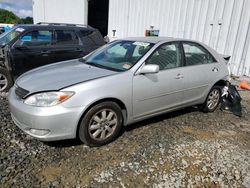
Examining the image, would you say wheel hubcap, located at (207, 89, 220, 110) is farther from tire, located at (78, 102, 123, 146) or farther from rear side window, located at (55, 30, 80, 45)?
rear side window, located at (55, 30, 80, 45)

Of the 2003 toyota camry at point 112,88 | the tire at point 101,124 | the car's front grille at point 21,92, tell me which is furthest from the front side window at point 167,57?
the car's front grille at point 21,92

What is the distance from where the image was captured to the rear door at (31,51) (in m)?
5.58

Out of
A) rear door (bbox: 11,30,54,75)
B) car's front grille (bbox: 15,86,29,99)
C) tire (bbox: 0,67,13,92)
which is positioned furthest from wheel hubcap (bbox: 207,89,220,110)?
tire (bbox: 0,67,13,92)

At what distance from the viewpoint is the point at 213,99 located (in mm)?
4824

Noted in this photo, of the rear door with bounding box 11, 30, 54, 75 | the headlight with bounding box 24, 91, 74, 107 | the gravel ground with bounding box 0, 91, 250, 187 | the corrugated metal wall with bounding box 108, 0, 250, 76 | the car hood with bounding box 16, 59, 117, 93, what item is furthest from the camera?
the corrugated metal wall with bounding box 108, 0, 250, 76

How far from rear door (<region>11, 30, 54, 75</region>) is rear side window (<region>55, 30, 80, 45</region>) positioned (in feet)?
0.68

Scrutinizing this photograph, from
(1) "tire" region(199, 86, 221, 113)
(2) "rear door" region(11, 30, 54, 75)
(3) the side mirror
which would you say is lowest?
(1) "tire" region(199, 86, 221, 113)

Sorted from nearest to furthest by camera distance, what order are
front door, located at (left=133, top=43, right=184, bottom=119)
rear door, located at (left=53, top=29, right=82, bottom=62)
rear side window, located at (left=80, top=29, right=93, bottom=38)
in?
front door, located at (left=133, top=43, right=184, bottom=119)
rear door, located at (left=53, top=29, right=82, bottom=62)
rear side window, located at (left=80, top=29, right=93, bottom=38)

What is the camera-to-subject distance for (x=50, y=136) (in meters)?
2.94

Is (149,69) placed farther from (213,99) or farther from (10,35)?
(10,35)

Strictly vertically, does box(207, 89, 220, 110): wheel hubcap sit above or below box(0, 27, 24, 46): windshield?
below

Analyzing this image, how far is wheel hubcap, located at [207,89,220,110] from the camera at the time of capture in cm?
476

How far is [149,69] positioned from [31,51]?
3.59 m

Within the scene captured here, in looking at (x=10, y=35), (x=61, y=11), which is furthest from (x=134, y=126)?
(x=61, y=11)
